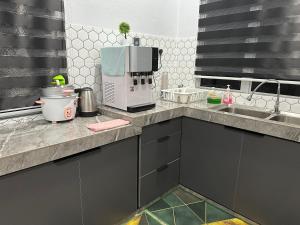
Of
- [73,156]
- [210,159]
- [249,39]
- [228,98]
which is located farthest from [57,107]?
[249,39]

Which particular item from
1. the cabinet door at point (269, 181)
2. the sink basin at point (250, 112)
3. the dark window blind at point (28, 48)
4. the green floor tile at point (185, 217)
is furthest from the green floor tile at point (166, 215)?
the dark window blind at point (28, 48)

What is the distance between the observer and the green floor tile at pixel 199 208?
176 centimetres

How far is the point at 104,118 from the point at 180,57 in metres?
1.28

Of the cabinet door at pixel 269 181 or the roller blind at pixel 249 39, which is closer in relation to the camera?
the cabinet door at pixel 269 181

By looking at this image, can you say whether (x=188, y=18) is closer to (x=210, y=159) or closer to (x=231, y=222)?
(x=210, y=159)

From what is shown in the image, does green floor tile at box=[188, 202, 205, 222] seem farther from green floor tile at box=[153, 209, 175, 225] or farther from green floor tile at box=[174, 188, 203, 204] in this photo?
green floor tile at box=[153, 209, 175, 225]

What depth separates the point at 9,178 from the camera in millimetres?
986

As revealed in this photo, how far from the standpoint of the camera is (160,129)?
1.73 meters

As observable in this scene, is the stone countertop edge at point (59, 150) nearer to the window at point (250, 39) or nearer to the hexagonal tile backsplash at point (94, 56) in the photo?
the hexagonal tile backsplash at point (94, 56)

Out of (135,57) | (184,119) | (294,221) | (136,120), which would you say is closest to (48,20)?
(135,57)

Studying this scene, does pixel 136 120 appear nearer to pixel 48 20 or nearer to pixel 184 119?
pixel 184 119

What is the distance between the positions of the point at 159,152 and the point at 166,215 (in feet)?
1.71

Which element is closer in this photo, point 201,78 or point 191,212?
point 191,212

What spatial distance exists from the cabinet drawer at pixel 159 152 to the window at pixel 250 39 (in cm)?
84
